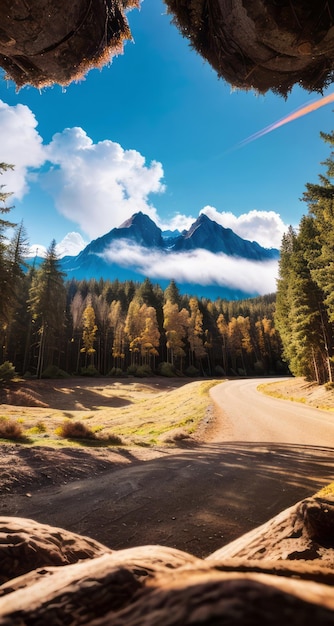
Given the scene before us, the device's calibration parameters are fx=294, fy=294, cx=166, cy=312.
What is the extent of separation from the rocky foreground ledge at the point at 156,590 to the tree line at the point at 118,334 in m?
33.9

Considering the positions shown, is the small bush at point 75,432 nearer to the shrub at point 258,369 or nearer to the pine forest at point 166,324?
the pine forest at point 166,324

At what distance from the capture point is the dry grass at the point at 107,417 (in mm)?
12305

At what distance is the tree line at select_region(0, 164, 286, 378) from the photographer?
46875 mm

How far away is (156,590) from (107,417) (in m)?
22.2

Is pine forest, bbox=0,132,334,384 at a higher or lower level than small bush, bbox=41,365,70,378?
higher

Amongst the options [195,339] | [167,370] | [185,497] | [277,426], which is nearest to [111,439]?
[185,497]

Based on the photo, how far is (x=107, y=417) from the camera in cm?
2170

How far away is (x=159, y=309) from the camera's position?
7662 cm

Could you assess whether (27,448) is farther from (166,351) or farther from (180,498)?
(166,351)

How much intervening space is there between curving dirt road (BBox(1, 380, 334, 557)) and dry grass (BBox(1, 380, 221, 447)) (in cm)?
299

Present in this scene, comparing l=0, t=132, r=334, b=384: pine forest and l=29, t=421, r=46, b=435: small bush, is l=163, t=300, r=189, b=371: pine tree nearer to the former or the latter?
l=0, t=132, r=334, b=384: pine forest

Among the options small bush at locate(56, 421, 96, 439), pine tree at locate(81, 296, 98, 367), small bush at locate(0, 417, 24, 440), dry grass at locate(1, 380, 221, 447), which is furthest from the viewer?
pine tree at locate(81, 296, 98, 367)

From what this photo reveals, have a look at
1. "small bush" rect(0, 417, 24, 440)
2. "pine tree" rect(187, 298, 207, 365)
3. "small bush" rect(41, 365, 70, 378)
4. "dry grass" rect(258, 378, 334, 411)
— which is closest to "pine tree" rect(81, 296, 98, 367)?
"small bush" rect(41, 365, 70, 378)

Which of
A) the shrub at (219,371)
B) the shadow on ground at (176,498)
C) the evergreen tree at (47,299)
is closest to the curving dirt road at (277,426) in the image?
the shadow on ground at (176,498)
